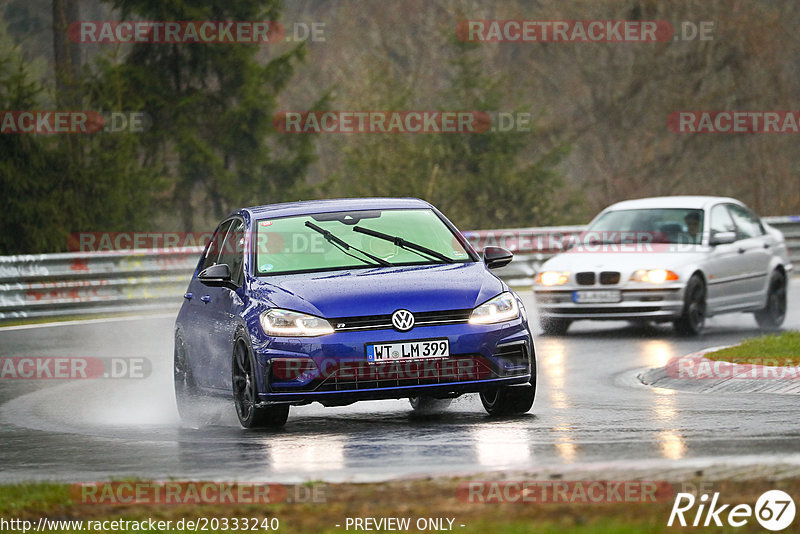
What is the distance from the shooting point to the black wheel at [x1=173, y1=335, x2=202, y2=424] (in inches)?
493

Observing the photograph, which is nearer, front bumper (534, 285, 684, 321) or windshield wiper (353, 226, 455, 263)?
windshield wiper (353, 226, 455, 263)

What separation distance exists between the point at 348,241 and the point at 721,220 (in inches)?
363

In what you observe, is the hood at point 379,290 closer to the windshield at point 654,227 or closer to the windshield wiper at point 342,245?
the windshield wiper at point 342,245

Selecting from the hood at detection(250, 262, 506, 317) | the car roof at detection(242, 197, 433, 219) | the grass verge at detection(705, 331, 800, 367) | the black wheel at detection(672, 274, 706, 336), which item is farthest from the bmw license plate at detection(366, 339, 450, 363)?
the black wheel at detection(672, 274, 706, 336)

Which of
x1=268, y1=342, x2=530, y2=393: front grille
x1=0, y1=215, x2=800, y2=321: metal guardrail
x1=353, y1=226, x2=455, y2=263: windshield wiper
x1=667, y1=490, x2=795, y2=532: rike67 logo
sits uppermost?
x1=353, y1=226, x2=455, y2=263: windshield wiper

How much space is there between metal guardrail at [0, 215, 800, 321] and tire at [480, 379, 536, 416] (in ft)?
46.2

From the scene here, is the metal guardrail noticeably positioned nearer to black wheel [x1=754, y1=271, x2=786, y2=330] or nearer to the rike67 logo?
black wheel [x1=754, y1=271, x2=786, y2=330]

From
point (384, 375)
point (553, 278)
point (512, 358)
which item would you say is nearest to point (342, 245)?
point (384, 375)

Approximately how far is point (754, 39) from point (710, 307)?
2738cm

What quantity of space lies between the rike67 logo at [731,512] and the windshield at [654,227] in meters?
12.6

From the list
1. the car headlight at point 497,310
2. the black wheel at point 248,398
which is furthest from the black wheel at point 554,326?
the black wheel at point 248,398

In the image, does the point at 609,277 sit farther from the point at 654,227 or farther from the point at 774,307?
the point at 774,307

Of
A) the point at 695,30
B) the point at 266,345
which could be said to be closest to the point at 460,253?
the point at 266,345

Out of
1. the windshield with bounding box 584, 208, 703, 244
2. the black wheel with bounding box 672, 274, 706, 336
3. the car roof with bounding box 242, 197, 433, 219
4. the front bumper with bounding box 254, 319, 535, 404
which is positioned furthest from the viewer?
the windshield with bounding box 584, 208, 703, 244
